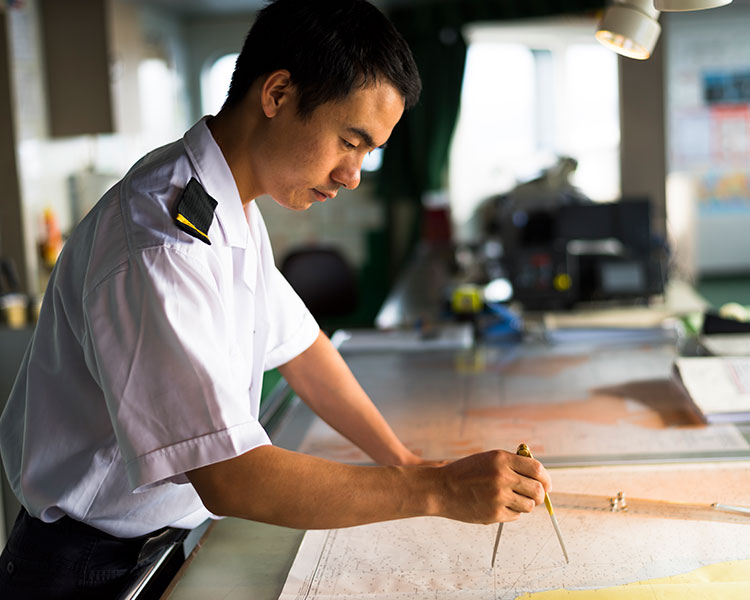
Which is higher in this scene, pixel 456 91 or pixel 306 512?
pixel 456 91

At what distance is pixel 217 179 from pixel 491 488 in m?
0.52

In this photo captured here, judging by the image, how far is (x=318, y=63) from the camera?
38.9 inches

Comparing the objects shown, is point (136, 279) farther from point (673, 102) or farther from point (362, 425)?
point (673, 102)

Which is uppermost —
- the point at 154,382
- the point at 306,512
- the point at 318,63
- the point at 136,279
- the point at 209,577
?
the point at 318,63

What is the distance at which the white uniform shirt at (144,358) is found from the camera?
0.87 metres

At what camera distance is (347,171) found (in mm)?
1086

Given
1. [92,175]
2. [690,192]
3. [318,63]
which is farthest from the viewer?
[690,192]

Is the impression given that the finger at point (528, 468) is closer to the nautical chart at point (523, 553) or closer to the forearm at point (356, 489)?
the forearm at point (356, 489)

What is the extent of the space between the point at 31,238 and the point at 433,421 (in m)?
3.02

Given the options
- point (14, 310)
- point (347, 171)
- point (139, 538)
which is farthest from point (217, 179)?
point (14, 310)

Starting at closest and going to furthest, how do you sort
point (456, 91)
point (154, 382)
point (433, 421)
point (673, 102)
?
point (154, 382)
point (433, 421)
point (456, 91)
point (673, 102)

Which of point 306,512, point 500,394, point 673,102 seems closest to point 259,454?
point 306,512

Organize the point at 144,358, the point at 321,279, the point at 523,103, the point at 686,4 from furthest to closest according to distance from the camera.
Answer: the point at 523,103
the point at 321,279
the point at 686,4
the point at 144,358

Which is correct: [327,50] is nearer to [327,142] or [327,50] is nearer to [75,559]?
[327,142]
